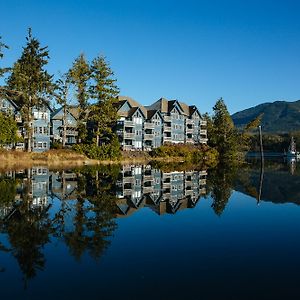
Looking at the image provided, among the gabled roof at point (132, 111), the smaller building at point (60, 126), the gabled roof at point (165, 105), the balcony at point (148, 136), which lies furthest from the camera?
the gabled roof at point (165, 105)

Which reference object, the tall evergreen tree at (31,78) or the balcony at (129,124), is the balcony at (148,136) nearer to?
the balcony at (129,124)

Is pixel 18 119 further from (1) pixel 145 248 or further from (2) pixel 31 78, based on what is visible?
(1) pixel 145 248

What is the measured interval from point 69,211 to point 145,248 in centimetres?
649

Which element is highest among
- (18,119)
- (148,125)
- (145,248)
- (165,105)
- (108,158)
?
(165,105)

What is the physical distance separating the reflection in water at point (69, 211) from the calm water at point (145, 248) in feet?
0.13

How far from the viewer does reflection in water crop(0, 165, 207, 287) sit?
10555mm

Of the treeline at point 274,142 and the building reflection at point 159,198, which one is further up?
the treeline at point 274,142

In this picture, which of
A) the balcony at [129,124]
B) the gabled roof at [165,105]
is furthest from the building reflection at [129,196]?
the gabled roof at [165,105]

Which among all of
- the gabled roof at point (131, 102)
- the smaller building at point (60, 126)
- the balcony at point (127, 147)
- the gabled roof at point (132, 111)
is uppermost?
the gabled roof at point (131, 102)

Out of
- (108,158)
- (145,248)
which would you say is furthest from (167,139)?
(145,248)

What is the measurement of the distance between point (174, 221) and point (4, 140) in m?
44.6

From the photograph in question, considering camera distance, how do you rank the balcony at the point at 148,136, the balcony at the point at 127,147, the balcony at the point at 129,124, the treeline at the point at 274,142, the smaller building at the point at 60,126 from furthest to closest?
the treeline at the point at 274,142, the balcony at the point at 148,136, the smaller building at the point at 60,126, the balcony at the point at 129,124, the balcony at the point at 127,147

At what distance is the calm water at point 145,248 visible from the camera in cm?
777

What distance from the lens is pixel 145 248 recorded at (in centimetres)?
1110
